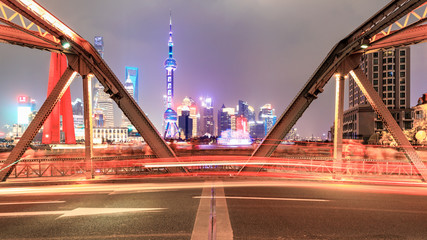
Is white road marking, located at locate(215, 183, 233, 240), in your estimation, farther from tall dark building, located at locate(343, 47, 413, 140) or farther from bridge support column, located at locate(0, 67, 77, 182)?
tall dark building, located at locate(343, 47, 413, 140)

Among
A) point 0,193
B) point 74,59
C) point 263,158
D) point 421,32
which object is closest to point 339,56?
point 421,32

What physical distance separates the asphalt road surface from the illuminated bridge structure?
325cm

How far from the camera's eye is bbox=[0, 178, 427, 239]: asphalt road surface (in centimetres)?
554

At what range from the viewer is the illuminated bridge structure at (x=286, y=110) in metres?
11.6

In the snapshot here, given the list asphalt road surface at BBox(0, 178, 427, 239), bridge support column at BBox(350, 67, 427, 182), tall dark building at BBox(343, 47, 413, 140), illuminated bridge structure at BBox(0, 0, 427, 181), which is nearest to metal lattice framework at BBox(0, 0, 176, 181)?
illuminated bridge structure at BBox(0, 0, 427, 181)

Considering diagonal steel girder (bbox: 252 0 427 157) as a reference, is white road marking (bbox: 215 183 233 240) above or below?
below

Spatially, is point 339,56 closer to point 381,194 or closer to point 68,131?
point 381,194

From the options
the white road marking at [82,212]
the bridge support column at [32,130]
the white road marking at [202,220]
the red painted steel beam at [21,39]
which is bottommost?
the white road marking at [82,212]

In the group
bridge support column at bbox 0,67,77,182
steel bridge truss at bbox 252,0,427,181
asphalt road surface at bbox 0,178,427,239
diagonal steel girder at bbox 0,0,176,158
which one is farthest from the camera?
bridge support column at bbox 0,67,77,182

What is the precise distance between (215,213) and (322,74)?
1079 cm

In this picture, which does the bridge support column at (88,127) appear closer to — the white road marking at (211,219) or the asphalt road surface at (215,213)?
the asphalt road surface at (215,213)

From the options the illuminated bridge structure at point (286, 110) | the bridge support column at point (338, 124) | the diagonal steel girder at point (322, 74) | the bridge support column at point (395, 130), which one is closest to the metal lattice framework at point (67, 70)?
the illuminated bridge structure at point (286, 110)

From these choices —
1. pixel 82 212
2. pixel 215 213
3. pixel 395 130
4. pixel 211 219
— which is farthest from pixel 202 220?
pixel 395 130

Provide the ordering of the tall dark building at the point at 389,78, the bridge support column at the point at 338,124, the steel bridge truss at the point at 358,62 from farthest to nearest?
the tall dark building at the point at 389,78, the bridge support column at the point at 338,124, the steel bridge truss at the point at 358,62
